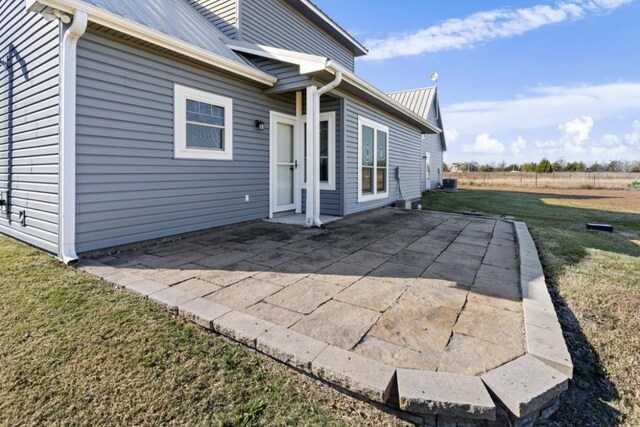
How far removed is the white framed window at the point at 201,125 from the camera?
193 inches

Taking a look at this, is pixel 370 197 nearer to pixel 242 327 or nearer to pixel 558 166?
pixel 242 327

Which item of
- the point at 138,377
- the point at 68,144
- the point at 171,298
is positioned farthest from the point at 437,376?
the point at 68,144

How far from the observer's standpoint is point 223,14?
724cm

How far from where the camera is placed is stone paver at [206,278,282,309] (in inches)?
105

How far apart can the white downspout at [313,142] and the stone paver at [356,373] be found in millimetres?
4084

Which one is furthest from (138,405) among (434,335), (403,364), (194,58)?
(194,58)

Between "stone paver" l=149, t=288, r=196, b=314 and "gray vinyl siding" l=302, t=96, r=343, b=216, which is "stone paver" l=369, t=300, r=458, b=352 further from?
"gray vinyl siding" l=302, t=96, r=343, b=216

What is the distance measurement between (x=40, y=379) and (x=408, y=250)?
3.92 meters

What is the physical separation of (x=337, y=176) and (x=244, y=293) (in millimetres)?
4565

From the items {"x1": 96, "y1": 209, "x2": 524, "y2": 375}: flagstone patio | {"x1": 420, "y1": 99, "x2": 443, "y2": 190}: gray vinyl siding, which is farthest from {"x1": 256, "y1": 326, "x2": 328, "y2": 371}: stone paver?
{"x1": 420, "y1": 99, "x2": 443, "y2": 190}: gray vinyl siding

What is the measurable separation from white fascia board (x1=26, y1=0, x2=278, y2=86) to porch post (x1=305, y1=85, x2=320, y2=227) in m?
0.88

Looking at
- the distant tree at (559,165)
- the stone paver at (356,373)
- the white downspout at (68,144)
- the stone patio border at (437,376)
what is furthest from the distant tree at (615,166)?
the white downspout at (68,144)

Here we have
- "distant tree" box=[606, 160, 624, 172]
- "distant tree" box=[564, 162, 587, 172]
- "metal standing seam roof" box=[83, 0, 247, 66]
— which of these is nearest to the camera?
"metal standing seam roof" box=[83, 0, 247, 66]

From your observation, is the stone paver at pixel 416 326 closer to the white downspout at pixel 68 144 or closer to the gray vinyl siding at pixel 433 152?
the white downspout at pixel 68 144
